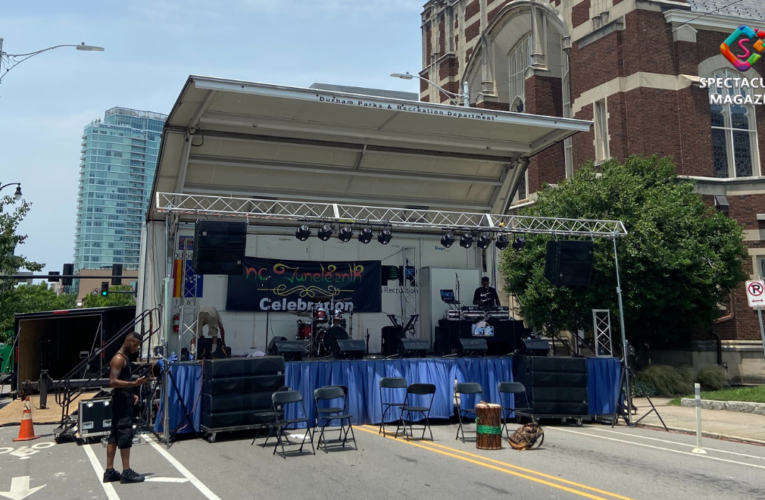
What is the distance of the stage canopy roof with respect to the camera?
1387 cm

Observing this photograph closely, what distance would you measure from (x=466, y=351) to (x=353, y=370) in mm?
2944

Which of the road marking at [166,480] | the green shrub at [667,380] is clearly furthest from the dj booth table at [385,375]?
the green shrub at [667,380]

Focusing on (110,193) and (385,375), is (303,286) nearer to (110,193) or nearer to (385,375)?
(385,375)

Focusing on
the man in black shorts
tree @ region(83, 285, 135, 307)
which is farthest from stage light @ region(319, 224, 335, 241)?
tree @ region(83, 285, 135, 307)

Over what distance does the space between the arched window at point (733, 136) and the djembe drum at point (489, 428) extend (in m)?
18.2

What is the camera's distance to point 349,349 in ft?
41.9

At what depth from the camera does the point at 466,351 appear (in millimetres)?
13688

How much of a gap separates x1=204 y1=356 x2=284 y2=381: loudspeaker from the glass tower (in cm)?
18054

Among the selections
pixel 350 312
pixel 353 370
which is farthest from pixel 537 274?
pixel 353 370

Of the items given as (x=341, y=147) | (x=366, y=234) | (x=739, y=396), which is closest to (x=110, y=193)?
(x=341, y=147)

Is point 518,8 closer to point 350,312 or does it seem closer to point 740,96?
point 740,96

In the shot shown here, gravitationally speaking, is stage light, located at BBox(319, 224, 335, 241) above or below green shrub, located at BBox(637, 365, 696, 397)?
above

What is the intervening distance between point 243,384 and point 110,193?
18959 centimetres

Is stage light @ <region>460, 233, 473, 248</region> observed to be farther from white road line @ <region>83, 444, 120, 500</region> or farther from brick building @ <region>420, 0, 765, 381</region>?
brick building @ <region>420, 0, 765, 381</region>
